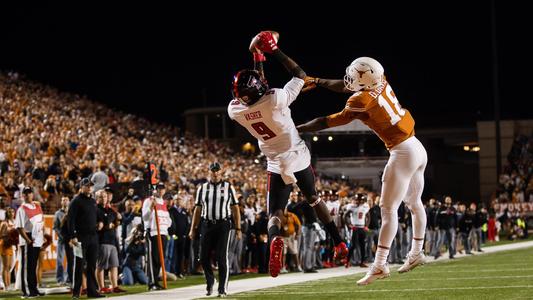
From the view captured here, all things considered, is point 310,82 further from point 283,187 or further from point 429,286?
point 429,286

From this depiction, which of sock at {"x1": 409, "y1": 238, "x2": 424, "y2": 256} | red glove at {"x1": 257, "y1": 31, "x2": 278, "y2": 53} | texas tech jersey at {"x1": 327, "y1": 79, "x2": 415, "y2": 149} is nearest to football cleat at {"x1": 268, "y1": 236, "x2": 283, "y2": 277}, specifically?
sock at {"x1": 409, "y1": 238, "x2": 424, "y2": 256}

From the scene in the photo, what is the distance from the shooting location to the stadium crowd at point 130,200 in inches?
685

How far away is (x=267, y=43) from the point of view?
898 centimetres

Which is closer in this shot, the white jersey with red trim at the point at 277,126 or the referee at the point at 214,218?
the white jersey with red trim at the point at 277,126

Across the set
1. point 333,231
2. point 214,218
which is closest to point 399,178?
point 333,231

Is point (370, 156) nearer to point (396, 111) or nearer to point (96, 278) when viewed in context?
point (96, 278)

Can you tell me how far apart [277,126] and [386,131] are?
1095 millimetres

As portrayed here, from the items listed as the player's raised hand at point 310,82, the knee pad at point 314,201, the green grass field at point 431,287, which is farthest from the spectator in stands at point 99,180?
the player's raised hand at point 310,82

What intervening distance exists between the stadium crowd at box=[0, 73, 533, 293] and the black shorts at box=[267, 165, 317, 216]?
6289 millimetres

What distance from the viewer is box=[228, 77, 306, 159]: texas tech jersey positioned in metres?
9.02

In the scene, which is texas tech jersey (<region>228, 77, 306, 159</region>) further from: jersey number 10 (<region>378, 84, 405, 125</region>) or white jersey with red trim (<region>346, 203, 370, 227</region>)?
white jersey with red trim (<region>346, 203, 370, 227</region>)

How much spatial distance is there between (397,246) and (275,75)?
31.0 metres

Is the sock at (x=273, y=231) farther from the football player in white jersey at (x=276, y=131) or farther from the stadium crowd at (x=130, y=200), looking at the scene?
the stadium crowd at (x=130, y=200)

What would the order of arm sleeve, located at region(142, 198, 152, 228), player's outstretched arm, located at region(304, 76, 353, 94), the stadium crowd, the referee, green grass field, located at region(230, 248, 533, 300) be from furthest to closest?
the stadium crowd < arm sleeve, located at region(142, 198, 152, 228) < the referee < green grass field, located at region(230, 248, 533, 300) < player's outstretched arm, located at region(304, 76, 353, 94)
